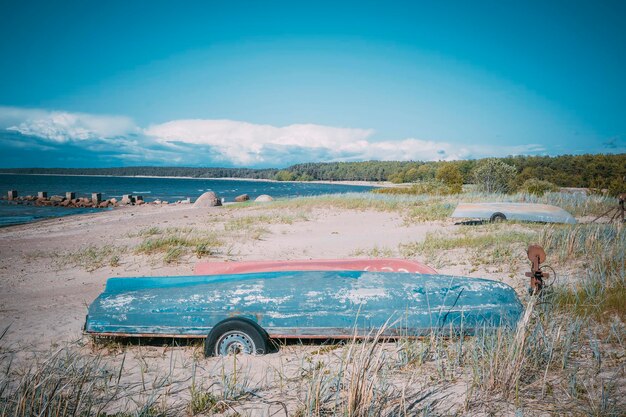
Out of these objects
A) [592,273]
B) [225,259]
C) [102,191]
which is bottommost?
[225,259]

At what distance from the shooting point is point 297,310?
12.9ft

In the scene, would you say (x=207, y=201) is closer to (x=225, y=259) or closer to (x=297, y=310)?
(x=225, y=259)

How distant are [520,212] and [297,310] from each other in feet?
37.7

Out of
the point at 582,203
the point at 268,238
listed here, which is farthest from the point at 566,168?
the point at 268,238

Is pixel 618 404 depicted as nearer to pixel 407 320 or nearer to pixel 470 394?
pixel 470 394

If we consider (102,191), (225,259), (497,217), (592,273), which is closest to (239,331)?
(225,259)

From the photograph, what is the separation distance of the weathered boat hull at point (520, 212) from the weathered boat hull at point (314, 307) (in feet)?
30.6

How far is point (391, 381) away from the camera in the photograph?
123 inches

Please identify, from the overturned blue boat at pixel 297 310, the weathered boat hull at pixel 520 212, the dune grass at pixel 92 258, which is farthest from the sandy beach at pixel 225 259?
the weathered boat hull at pixel 520 212

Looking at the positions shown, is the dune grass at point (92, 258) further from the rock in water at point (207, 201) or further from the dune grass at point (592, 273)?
the rock in water at point (207, 201)

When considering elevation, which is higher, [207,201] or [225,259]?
[207,201]

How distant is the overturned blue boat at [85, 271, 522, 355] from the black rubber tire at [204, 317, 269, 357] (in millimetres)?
11

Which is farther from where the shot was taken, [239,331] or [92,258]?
[92,258]

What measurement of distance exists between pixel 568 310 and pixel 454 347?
6.44 feet
